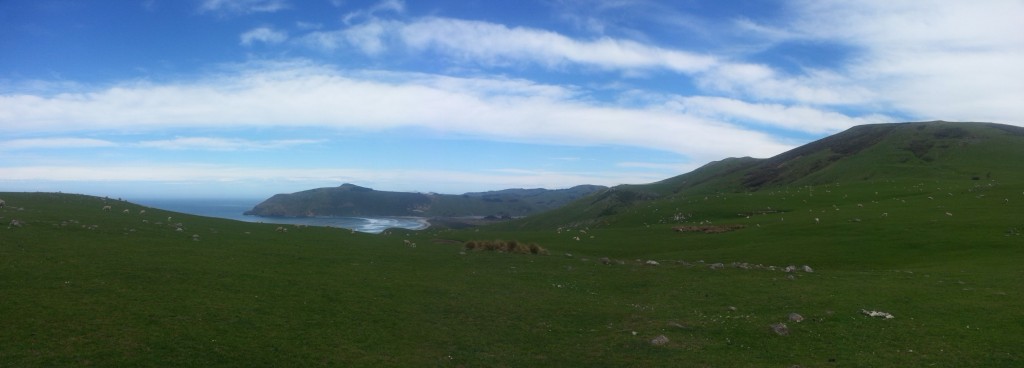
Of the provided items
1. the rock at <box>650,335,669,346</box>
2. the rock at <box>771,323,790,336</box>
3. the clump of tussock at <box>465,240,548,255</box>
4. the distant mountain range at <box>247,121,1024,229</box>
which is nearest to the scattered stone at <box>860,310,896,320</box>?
the rock at <box>771,323,790,336</box>

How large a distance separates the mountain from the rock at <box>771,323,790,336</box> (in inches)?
2562

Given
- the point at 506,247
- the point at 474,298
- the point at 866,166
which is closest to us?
the point at 474,298

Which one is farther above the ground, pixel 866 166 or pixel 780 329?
pixel 866 166

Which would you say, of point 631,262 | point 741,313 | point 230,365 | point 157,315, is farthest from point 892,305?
point 157,315

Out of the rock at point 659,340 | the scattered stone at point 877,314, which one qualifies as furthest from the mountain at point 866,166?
the rock at point 659,340

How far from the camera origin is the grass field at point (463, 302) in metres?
16.7

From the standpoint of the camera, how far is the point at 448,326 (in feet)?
67.5

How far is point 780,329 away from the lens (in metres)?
19.9

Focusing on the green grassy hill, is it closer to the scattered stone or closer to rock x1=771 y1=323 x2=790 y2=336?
rock x1=771 y1=323 x2=790 y2=336

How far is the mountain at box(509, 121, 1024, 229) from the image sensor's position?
99.9 meters

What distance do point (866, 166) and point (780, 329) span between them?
11532 centimetres

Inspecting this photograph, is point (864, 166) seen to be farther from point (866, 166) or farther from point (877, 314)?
point (877, 314)

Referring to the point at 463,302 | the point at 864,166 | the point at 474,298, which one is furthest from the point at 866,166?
the point at 463,302

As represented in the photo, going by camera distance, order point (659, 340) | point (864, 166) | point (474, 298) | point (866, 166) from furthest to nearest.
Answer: point (864, 166), point (866, 166), point (474, 298), point (659, 340)
